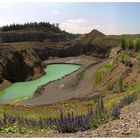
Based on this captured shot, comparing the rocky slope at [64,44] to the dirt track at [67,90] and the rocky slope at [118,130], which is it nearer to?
the dirt track at [67,90]

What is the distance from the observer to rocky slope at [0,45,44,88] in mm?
99125

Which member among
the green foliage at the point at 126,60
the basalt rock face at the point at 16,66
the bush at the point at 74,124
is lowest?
the basalt rock face at the point at 16,66

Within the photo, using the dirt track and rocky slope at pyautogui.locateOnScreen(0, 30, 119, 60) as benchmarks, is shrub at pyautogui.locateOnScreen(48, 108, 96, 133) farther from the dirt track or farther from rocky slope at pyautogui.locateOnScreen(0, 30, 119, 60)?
rocky slope at pyautogui.locateOnScreen(0, 30, 119, 60)

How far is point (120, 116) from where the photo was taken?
36.4ft

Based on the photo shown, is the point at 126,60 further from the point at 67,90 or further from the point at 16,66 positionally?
the point at 16,66

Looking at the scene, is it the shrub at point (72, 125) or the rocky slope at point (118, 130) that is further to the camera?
the shrub at point (72, 125)

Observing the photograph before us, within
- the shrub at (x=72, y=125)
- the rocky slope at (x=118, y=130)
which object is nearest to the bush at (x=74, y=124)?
the shrub at (x=72, y=125)

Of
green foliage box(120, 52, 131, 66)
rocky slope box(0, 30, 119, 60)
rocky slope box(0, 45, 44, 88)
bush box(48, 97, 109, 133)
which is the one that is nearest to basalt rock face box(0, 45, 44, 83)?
rocky slope box(0, 45, 44, 88)

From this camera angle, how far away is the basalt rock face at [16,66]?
99100mm

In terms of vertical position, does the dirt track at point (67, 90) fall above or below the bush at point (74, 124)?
below

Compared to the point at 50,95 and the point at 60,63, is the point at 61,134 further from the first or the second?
the point at 60,63

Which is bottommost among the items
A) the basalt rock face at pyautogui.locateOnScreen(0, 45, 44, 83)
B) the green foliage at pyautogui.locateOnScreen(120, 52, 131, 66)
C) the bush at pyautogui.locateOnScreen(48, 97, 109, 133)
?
the basalt rock face at pyautogui.locateOnScreen(0, 45, 44, 83)

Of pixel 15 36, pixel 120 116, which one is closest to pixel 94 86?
pixel 120 116

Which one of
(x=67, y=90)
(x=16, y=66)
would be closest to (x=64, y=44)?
(x=16, y=66)
